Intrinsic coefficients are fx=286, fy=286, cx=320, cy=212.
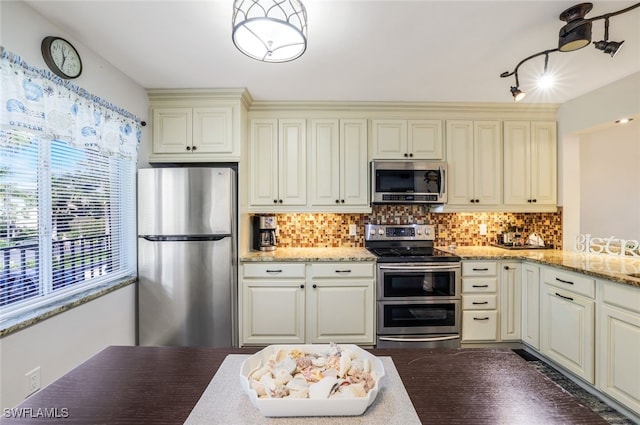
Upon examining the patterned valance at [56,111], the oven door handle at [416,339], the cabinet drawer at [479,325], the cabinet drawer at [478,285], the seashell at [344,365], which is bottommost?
the oven door handle at [416,339]

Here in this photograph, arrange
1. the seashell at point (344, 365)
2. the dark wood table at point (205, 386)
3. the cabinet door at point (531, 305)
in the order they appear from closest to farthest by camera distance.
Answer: the dark wood table at point (205, 386), the seashell at point (344, 365), the cabinet door at point (531, 305)

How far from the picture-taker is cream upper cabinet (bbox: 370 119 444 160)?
9.34 ft

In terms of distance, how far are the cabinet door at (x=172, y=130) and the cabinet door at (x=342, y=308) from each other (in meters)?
1.72

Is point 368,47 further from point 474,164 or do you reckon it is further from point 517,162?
point 517,162

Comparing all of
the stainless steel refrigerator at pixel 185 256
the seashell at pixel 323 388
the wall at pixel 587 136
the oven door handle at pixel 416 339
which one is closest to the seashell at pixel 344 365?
the seashell at pixel 323 388

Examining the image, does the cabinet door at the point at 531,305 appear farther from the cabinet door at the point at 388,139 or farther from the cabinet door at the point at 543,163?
the cabinet door at the point at 388,139

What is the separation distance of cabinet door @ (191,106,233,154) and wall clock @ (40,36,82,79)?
88cm

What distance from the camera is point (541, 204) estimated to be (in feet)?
9.56

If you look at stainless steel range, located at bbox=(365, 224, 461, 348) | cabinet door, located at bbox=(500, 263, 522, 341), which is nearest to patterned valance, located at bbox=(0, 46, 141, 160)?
stainless steel range, located at bbox=(365, 224, 461, 348)

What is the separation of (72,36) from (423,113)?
2.79 m

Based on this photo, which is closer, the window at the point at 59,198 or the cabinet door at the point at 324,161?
the window at the point at 59,198

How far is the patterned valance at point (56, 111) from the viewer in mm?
1377

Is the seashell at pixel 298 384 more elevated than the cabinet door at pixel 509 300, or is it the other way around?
the seashell at pixel 298 384

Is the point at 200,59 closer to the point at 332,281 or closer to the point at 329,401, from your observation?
the point at 332,281
